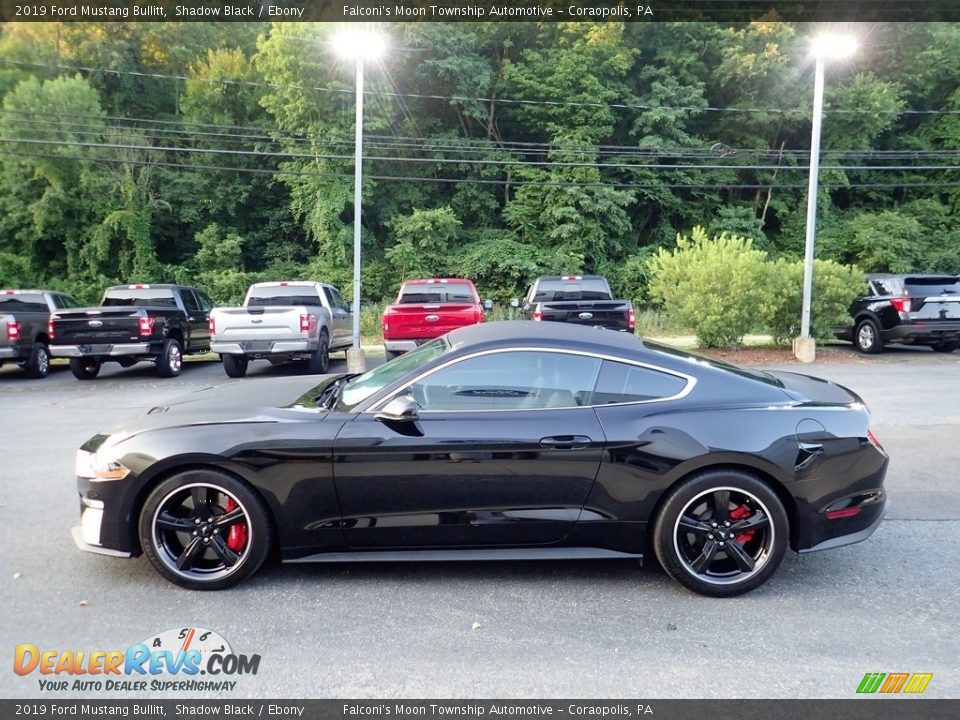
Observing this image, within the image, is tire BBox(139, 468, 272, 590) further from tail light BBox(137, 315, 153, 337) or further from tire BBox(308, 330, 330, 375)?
tail light BBox(137, 315, 153, 337)

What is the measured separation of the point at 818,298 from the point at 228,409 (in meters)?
15.5

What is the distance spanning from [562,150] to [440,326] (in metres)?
23.5

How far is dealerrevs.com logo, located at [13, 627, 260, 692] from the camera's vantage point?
3.05 metres

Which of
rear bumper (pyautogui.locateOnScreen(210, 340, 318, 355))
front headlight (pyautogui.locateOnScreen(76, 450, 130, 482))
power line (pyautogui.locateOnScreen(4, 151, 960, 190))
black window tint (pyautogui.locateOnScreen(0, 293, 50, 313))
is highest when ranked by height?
power line (pyautogui.locateOnScreen(4, 151, 960, 190))

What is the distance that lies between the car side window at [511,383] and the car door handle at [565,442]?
22 centimetres

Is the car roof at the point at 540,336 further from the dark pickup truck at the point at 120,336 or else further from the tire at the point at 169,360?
the tire at the point at 169,360

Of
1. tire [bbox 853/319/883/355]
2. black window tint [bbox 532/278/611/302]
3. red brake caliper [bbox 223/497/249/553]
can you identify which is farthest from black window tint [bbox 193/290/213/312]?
tire [bbox 853/319/883/355]

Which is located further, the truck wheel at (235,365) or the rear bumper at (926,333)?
the rear bumper at (926,333)

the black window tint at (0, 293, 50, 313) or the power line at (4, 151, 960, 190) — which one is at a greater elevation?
the power line at (4, 151, 960, 190)

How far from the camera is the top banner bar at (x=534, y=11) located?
17.7 metres

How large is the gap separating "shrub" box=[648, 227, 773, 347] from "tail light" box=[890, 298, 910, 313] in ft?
8.49

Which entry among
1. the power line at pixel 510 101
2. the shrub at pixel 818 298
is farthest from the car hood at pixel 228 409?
the power line at pixel 510 101

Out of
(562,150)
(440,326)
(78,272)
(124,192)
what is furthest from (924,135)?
(78,272)

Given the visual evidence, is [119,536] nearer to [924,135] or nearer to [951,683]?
[951,683]
